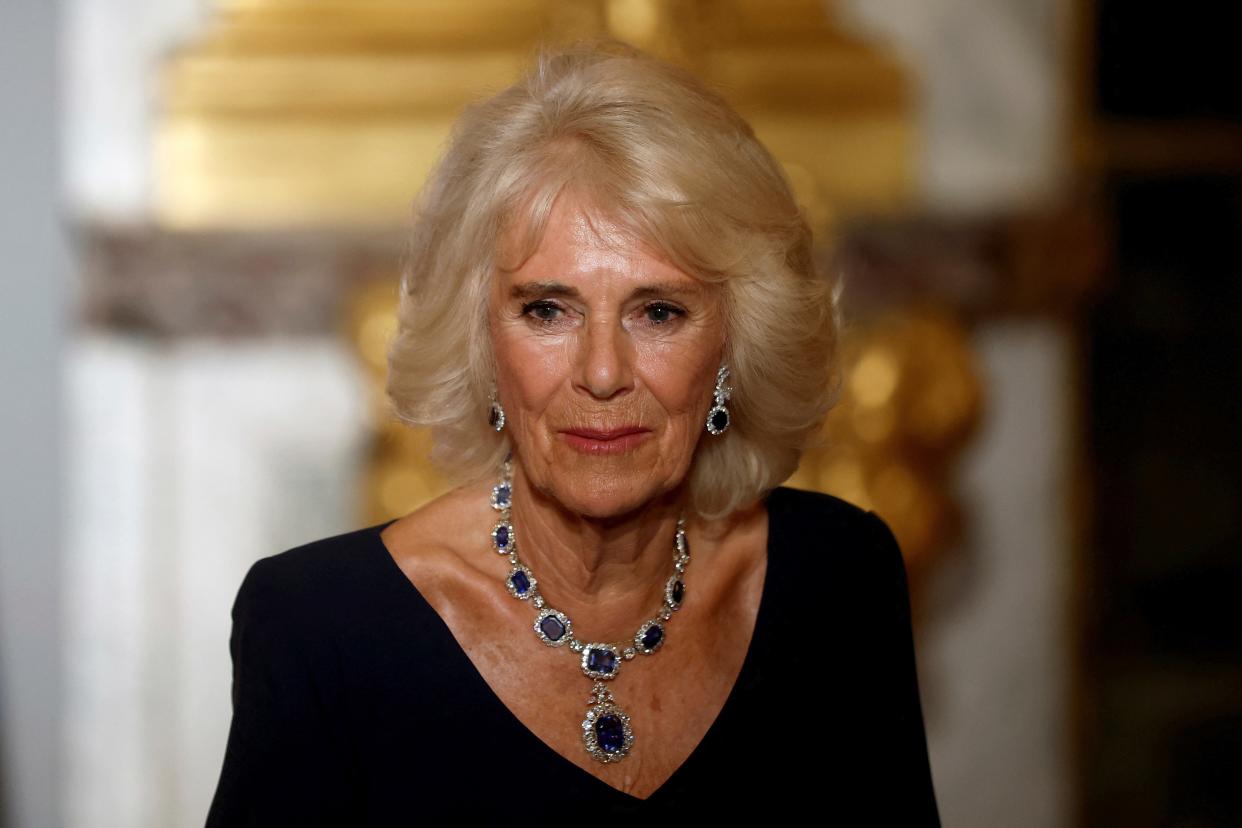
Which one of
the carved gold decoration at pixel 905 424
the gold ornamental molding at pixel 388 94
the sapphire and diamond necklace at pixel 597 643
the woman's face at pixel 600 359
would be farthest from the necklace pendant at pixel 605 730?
the gold ornamental molding at pixel 388 94

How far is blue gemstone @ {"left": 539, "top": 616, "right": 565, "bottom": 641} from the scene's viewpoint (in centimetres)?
202

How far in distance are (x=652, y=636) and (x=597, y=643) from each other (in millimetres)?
75

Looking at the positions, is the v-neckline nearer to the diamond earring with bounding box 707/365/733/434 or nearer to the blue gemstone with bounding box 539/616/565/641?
the blue gemstone with bounding box 539/616/565/641

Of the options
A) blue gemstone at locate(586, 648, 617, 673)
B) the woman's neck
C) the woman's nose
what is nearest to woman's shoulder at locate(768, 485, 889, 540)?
the woman's neck

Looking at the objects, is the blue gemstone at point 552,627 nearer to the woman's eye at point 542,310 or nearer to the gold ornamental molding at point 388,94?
the woman's eye at point 542,310

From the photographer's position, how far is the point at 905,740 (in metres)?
2.13

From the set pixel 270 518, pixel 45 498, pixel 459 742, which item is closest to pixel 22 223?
pixel 45 498

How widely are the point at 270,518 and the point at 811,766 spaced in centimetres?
187

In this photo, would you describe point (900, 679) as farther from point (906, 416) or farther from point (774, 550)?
point (906, 416)

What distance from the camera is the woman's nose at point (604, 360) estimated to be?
1.82 m

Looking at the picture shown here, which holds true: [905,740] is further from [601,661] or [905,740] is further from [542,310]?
[542,310]

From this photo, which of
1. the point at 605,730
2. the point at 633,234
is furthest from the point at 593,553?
the point at 633,234

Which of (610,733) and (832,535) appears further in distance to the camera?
(832,535)

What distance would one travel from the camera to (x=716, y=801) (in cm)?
199
